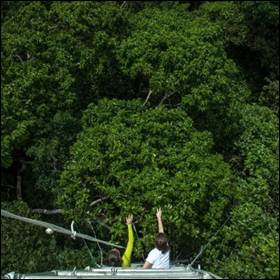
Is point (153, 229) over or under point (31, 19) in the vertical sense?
under

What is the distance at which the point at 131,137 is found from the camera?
11305 mm

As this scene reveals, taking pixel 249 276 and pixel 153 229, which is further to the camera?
pixel 153 229

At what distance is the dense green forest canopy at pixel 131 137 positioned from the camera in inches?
429

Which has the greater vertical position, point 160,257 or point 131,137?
point 131,137

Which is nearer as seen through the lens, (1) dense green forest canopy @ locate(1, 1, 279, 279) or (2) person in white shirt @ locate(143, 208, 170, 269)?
(2) person in white shirt @ locate(143, 208, 170, 269)

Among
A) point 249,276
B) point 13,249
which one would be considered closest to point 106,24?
point 13,249

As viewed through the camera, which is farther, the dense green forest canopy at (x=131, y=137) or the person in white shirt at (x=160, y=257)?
the dense green forest canopy at (x=131, y=137)

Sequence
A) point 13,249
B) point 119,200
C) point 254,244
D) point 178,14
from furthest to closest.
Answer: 1. point 178,14
2. point 13,249
3. point 119,200
4. point 254,244

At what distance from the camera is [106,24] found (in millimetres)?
13078

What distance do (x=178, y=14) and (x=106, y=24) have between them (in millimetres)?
2180

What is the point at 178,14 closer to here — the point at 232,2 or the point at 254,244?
the point at 232,2

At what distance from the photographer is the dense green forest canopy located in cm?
1089

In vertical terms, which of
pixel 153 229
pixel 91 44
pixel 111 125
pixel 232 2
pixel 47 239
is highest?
pixel 232 2

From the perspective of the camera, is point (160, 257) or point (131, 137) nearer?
point (160, 257)
